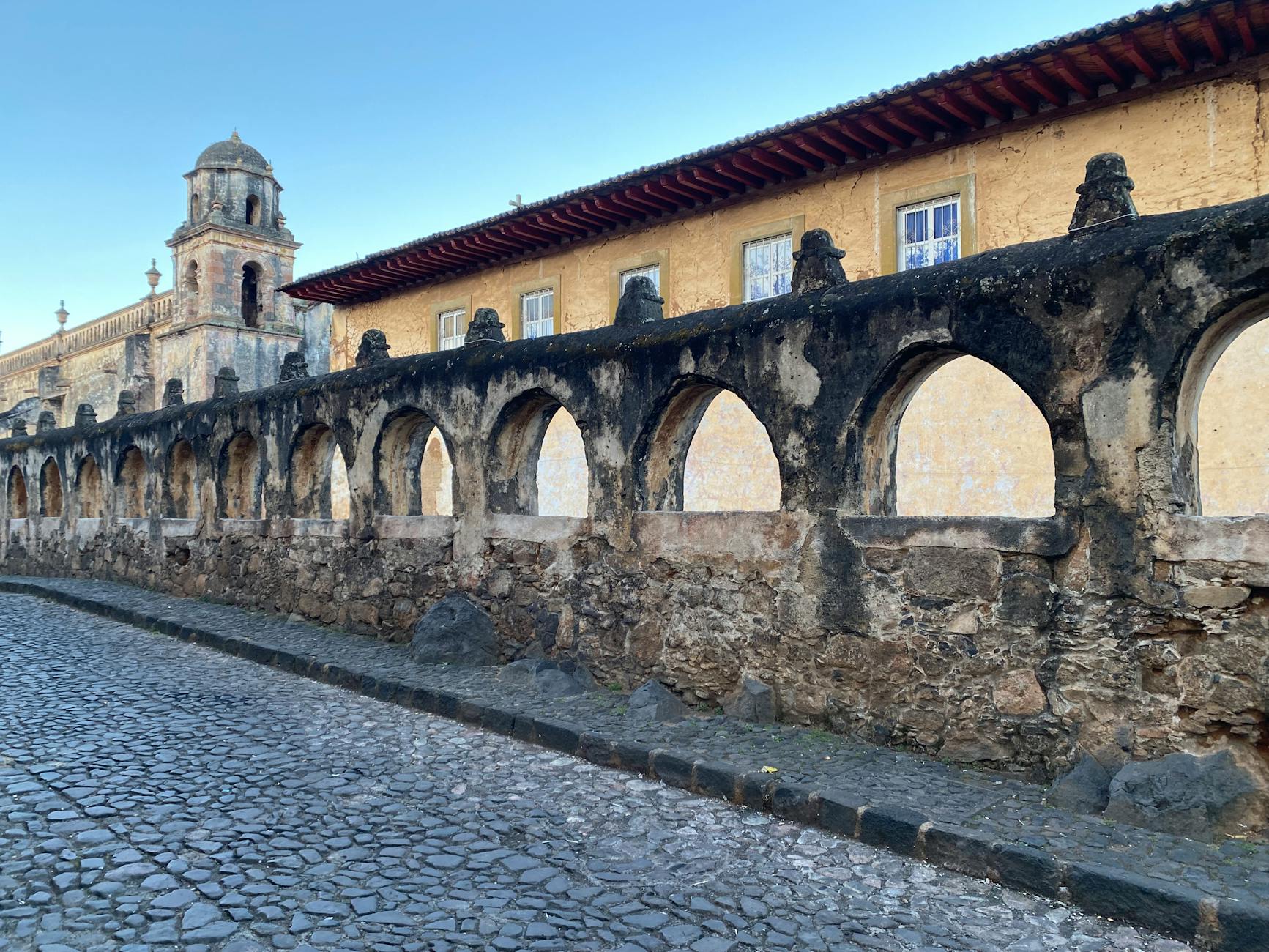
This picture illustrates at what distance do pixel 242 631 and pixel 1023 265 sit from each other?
825cm

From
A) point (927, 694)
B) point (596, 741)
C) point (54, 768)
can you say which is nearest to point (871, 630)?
point (927, 694)

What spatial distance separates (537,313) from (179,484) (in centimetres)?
630

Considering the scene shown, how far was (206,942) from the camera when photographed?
340 centimetres

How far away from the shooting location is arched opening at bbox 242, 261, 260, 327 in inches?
1208

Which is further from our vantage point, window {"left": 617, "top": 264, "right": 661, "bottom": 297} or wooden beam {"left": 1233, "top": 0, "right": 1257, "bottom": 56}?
window {"left": 617, "top": 264, "right": 661, "bottom": 297}

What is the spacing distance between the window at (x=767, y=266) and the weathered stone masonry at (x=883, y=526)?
5.74 m

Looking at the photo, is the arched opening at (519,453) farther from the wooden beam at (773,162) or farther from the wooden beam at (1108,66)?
the wooden beam at (1108,66)

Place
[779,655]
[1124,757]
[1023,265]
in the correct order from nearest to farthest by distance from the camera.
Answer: [1124,757] → [1023,265] → [779,655]

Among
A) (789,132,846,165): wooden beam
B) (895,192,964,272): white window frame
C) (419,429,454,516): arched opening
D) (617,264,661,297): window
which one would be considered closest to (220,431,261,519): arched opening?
(617,264,661,297): window

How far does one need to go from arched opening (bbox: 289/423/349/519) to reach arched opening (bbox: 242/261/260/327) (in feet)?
71.0

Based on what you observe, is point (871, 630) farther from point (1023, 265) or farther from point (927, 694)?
point (1023, 265)

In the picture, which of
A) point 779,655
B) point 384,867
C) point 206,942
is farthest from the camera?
point 779,655

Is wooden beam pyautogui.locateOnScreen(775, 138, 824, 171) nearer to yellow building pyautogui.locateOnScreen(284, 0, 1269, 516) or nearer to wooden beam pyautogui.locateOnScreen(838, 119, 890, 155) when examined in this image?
yellow building pyautogui.locateOnScreen(284, 0, 1269, 516)

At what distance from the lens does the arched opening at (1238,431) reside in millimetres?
10289
